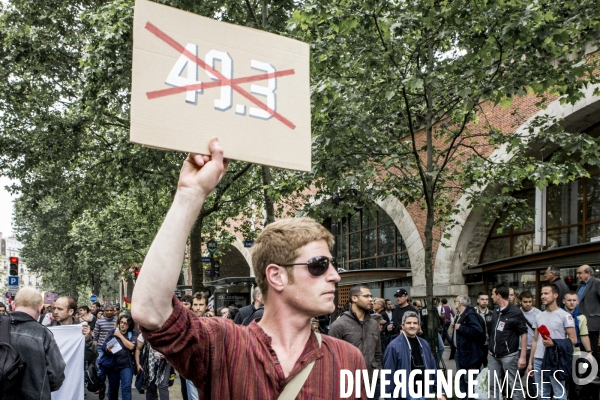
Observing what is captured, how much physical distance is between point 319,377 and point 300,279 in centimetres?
35

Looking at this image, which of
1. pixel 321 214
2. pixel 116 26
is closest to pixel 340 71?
pixel 321 214

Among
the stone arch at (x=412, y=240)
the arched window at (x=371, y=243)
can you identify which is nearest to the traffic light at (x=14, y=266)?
the arched window at (x=371, y=243)

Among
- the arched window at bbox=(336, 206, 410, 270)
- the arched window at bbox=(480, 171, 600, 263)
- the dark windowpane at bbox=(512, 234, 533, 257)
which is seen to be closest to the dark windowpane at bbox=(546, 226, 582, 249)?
the arched window at bbox=(480, 171, 600, 263)

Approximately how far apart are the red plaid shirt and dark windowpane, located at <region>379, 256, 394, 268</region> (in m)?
23.1

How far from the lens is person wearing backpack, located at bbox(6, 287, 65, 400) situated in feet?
18.9

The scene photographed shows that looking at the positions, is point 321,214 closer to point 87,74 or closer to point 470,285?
point 87,74

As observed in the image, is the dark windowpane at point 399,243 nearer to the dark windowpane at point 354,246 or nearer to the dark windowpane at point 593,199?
the dark windowpane at point 354,246

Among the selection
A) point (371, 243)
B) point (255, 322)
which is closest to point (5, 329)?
point (255, 322)

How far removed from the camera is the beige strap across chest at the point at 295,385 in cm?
229

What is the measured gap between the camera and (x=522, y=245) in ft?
65.8

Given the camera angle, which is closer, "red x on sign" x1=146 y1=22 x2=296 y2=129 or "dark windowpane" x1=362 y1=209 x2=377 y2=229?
"red x on sign" x1=146 y1=22 x2=296 y2=129

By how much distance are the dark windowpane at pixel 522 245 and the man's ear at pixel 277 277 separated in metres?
18.3

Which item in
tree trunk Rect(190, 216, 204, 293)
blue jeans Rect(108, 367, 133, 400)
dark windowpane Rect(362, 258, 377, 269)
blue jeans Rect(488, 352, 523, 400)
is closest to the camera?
blue jeans Rect(488, 352, 523, 400)

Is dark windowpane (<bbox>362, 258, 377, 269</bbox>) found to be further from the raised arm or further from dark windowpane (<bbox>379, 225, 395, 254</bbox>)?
the raised arm
